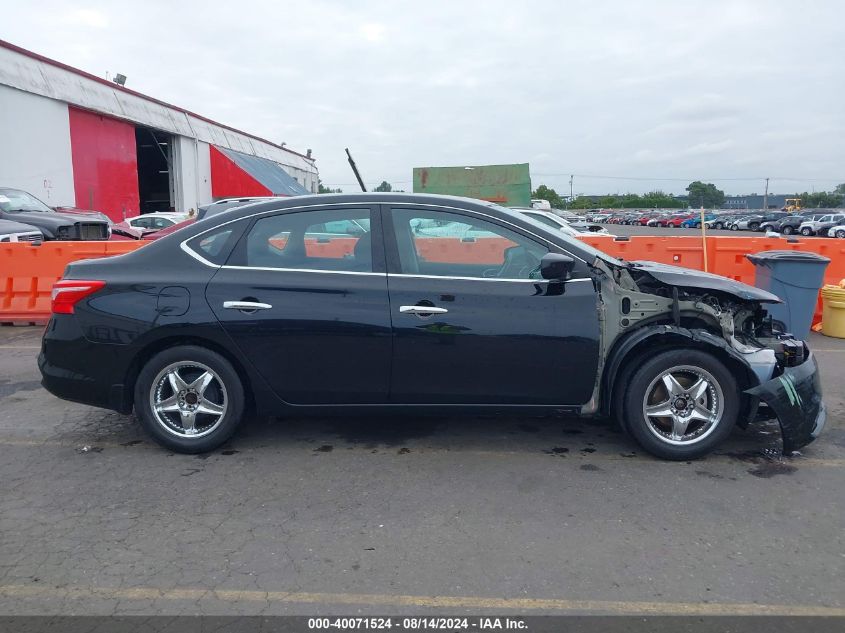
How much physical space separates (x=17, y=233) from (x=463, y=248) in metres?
10.3

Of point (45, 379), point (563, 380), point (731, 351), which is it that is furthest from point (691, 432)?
point (45, 379)

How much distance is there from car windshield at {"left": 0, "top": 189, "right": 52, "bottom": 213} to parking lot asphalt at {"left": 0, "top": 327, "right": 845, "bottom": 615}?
11.0m

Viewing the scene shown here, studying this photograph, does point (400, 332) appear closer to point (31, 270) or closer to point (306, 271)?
point (306, 271)

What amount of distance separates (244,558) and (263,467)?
1.14 metres

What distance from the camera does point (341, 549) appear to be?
11.4 feet

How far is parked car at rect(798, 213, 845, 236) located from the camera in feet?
151

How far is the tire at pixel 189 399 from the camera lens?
457 centimetres

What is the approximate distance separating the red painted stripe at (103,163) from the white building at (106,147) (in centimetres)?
4

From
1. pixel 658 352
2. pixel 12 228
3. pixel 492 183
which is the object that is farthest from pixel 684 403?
pixel 492 183

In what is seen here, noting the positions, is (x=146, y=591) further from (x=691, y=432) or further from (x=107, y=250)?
(x=107, y=250)

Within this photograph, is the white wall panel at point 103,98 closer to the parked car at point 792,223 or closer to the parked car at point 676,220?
the parked car at point 792,223

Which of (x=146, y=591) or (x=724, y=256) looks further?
(x=724, y=256)

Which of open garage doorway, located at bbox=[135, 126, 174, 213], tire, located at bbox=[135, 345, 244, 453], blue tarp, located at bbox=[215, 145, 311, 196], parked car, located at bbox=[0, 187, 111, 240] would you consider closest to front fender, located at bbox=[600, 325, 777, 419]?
tire, located at bbox=[135, 345, 244, 453]
